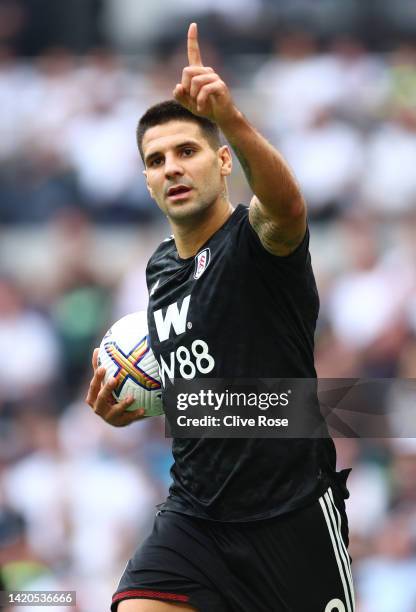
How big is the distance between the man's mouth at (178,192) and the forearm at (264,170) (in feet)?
1.73

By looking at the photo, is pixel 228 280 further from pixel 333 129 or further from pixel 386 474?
pixel 333 129

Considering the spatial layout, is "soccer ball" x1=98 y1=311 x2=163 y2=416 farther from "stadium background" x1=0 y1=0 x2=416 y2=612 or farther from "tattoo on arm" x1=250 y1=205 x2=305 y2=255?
"stadium background" x1=0 y1=0 x2=416 y2=612

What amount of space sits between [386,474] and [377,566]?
71 cm

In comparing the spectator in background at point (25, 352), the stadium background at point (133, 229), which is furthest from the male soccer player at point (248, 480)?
the spectator in background at point (25, 352)

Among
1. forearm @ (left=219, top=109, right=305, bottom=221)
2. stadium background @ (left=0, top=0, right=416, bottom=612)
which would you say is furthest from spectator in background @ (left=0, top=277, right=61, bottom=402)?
forearm @ (left=219, top=109, right=305, bottom=221)

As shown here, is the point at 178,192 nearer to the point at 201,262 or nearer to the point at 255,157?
the point at 201,262

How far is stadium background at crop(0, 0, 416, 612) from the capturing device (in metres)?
8.01

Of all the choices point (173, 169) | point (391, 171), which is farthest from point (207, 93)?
point (391, 171)

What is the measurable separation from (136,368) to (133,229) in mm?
5836

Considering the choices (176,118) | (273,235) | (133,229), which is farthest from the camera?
(133,229)

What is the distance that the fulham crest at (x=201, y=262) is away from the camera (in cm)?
419

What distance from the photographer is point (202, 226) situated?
4.32 meters

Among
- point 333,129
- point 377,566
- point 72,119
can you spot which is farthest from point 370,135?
point 377,566

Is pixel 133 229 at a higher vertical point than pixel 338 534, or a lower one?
higher
